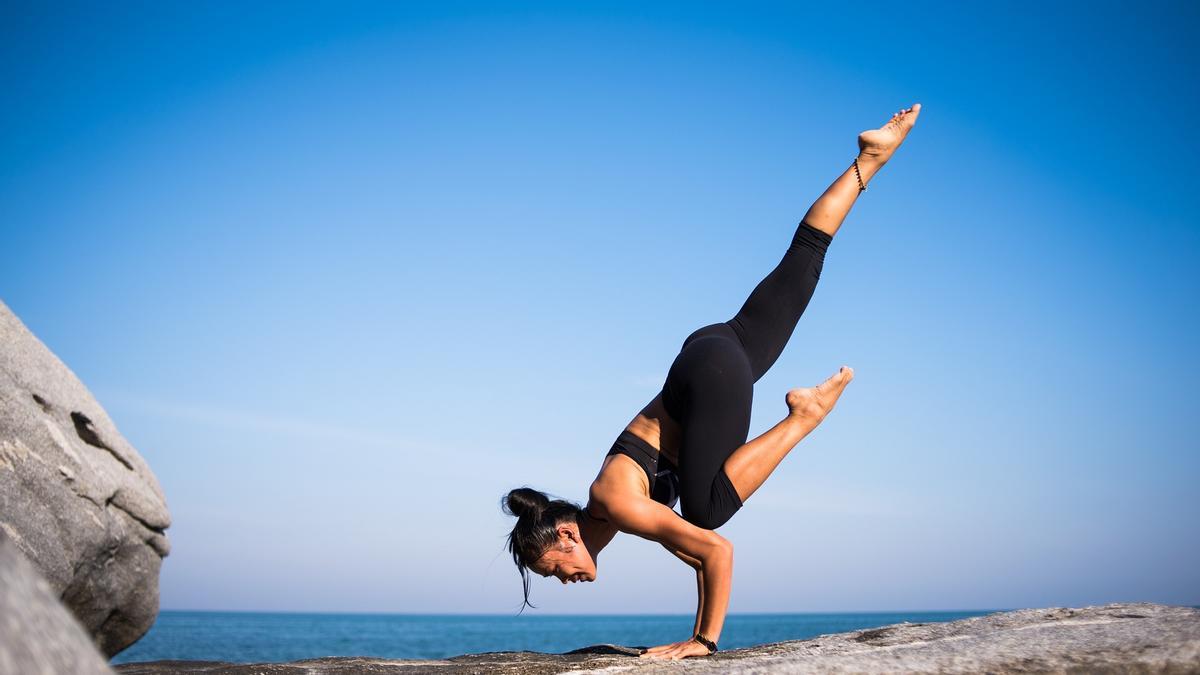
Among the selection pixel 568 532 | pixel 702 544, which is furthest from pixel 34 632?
pixel 568 532

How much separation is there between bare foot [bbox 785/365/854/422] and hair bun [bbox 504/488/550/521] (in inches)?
55.6

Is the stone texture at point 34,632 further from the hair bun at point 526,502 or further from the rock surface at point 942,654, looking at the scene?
the hair bun at point 526,502

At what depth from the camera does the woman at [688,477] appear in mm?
4188

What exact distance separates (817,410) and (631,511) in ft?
4.11

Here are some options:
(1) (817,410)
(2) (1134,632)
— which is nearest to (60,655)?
(2) (1134,632)

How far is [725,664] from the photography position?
3.55 meters

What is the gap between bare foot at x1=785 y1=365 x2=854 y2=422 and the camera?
478 cm

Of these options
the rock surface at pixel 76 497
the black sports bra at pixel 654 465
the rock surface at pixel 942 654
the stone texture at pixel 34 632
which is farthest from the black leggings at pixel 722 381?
the rock surface at pixel 76 497

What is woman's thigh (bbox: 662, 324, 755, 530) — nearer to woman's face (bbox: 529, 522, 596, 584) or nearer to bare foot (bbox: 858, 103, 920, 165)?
woman's face (bbox: 529, 522, 596, 584)

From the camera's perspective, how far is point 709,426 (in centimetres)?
457

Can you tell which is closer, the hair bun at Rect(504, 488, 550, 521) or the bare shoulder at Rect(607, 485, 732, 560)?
the bare shoulder at Rect(607, 485, 732, 560)

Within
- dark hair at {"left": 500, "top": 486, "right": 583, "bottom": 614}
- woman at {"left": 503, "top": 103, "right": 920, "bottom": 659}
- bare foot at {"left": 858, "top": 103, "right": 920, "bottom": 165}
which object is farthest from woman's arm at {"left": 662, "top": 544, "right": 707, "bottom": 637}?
bare foot at {"left": 858, "top": 103, "right": 920, "bottom": 165}

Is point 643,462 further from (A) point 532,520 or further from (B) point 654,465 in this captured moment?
(A) point 532,520

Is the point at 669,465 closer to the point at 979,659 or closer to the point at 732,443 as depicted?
the point at 732,443
